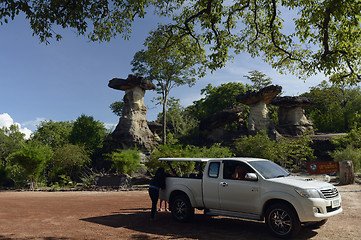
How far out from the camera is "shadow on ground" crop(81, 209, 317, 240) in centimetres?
700

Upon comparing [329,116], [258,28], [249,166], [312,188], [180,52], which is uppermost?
[329,116]

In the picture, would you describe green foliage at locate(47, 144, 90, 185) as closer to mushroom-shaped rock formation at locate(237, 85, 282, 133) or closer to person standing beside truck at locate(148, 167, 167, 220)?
person standing beside truck at locate(148, 167, 167, 220)

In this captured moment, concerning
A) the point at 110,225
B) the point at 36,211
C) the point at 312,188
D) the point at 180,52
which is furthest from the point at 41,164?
the point at 312,188

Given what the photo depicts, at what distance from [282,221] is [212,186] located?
2.15 metres

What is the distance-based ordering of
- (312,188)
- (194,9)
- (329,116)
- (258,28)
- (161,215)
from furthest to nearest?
(329,116), (258,28), (194,9), (161,215), (312,188)

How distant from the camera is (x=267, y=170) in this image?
7727mm

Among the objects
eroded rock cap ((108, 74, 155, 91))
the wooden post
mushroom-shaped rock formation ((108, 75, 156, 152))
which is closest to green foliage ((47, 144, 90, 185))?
mushroom-shaped rock formation ((108, 75, 156, 152))

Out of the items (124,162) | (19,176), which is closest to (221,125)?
(124,162)

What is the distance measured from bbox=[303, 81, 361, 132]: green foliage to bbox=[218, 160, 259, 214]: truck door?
5269cm

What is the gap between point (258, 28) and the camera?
1486cm

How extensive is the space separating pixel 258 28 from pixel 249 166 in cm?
977

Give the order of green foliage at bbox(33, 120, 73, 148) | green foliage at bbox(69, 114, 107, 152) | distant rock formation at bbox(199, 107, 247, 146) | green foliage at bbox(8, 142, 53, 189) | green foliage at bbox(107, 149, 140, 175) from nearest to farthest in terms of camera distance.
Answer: green foliage at bbox(8, 142, 53, 189) → green foliage at bbox(107, 149, 140, 175) → distant rock formation at bbox(199, 107, 247, 146) → green foliage at bbox(69, 114, 107, 152) → green foliage at bbox(33, 120, 73, 148)

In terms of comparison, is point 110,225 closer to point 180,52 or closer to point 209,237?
point 209,237

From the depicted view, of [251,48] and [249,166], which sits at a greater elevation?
[251,48]
